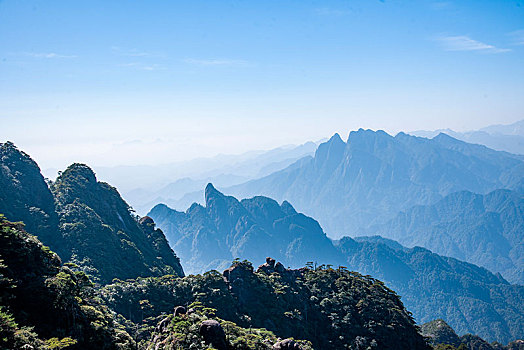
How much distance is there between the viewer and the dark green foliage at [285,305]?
4641 centimetres

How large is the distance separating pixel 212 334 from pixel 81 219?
4502 cm

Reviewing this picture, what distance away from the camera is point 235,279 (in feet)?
169

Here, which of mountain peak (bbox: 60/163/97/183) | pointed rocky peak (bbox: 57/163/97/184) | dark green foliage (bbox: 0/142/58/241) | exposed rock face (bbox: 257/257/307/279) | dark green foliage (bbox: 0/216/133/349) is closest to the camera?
dark green foliage (bbox: 0/216/133/349)

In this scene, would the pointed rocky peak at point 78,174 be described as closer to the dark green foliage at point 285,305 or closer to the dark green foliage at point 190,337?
the dark green foliage at point 285,305

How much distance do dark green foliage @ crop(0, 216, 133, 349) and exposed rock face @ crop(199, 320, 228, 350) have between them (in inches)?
246

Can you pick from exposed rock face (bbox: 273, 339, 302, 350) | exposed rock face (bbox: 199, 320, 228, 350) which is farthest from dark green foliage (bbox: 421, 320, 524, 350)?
exposed rock face (bbox: 199, 320, 228, 350)

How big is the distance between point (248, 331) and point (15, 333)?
871 inches

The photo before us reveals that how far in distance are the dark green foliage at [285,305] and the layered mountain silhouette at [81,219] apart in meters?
12.2

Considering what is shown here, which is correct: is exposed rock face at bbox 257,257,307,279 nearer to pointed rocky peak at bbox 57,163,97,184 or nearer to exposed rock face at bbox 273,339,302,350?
exposed rock face at bbox 273,339,302,350

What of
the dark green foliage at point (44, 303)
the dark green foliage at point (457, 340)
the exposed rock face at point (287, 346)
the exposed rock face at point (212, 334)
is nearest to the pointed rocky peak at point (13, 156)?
the dark green foliage at point (44, 303)

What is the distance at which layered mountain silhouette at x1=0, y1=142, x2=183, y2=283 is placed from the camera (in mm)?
58312

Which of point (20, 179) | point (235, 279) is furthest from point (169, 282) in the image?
point (20, 179)

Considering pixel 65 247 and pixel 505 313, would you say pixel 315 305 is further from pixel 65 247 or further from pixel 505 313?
pixel 505 313

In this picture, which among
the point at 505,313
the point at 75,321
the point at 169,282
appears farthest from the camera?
the point at 505,313
